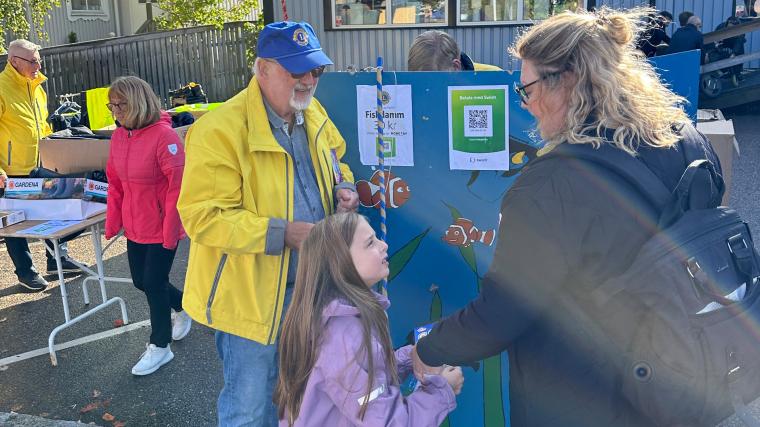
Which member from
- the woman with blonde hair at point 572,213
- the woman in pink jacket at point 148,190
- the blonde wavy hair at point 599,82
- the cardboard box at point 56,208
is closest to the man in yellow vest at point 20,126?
the cardboard box at point 56,208

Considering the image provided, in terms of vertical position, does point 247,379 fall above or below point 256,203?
below

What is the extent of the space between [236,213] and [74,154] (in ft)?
12.1

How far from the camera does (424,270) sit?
3.11 metres

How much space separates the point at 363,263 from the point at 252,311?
0.63 m

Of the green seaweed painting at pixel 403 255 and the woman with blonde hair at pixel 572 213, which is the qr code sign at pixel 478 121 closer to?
the green seaweed painting at pixel 403 255

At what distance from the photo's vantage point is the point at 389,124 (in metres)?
3.02

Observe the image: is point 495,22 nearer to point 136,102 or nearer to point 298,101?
point 136,102

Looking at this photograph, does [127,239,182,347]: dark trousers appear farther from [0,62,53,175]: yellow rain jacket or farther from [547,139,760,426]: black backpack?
[547,139,760,426]: black backpack

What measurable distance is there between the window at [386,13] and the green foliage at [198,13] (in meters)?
4.83

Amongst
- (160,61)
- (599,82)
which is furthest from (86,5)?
(599,82)

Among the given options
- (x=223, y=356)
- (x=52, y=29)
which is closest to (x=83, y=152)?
(x=223, y=356)

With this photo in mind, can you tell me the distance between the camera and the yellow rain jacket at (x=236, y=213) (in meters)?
2.59


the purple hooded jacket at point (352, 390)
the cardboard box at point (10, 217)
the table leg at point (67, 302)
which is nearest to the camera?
the purple hooded jacket at point (352, 390)

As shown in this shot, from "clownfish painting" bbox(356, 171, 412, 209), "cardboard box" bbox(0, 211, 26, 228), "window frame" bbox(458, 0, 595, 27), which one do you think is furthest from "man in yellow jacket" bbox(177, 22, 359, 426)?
"window frame" bbox(458, 0, 595, 27)
